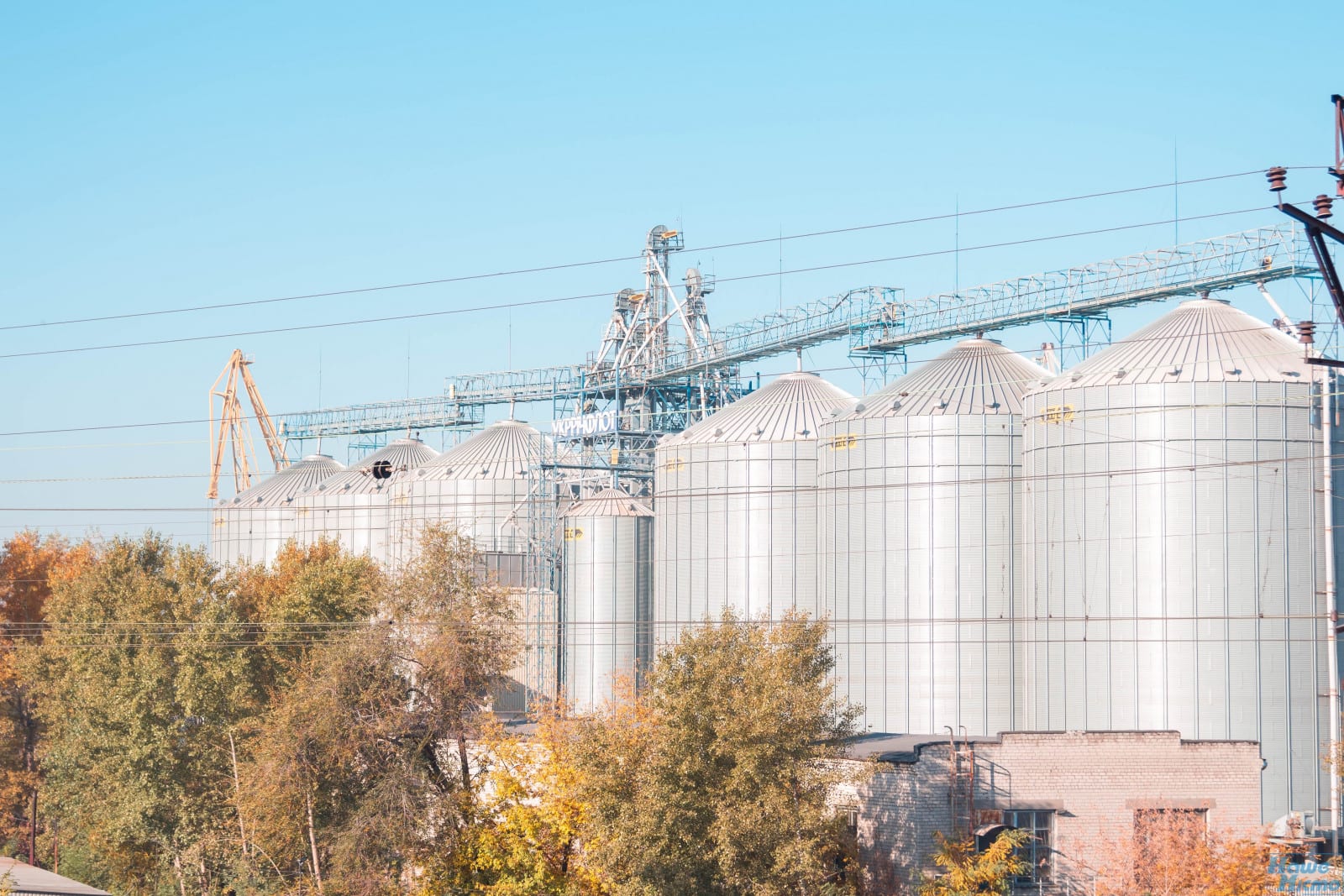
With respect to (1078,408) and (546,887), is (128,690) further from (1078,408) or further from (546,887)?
(1078,408)

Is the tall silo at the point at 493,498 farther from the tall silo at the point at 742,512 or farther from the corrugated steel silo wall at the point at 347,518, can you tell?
the corrugated steel silo wall at the point at 347,518

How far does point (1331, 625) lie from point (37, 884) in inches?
1573

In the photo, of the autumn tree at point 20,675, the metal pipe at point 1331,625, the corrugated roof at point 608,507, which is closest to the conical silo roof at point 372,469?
the autumn tree at point 20,675

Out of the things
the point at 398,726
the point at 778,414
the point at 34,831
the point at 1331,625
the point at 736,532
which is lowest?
the point at 34,831

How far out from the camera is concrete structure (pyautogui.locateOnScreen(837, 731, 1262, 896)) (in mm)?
38562

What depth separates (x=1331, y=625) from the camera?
142 feet

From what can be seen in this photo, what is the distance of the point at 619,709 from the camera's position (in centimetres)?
3800

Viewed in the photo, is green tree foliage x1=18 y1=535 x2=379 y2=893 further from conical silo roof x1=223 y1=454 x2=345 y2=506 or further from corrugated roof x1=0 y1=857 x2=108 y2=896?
Result: conical silo roof x1=223 y1=454 x2=345 y2=506

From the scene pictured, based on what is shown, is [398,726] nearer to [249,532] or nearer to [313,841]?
[313,841]

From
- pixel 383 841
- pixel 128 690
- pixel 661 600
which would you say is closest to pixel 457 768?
pixel 383 841

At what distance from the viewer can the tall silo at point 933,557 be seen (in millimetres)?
57969

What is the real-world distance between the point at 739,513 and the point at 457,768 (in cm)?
2952

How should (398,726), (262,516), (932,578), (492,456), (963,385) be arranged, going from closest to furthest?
(398,726)
(932,578)
(963,385)
(492,456)
(262,516)

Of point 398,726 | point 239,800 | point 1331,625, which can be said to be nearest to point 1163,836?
point 1331,625
